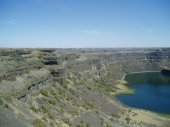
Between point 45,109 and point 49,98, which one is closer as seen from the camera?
point 45,109

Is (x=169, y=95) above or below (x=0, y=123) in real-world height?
below

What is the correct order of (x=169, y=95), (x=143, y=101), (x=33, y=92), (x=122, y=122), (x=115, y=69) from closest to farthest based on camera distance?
1. (x=33, y=92)
2. (x=122, y=122)
3. (x=143, y=101)
4. (x=169, y=95)
5. (x=115, y=69)

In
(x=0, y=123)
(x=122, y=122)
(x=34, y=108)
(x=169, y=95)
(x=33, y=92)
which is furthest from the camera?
(x=169, y=95)

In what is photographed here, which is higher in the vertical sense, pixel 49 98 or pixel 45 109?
pixel 49 98

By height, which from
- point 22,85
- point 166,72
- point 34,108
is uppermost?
point 22,85

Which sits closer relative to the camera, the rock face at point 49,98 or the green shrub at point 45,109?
the rock face at point 49,98

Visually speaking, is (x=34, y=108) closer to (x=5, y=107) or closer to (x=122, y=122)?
(x=5, y=107)

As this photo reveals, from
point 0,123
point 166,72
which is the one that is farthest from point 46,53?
point 166,72

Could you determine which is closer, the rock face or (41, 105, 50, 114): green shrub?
the rock face

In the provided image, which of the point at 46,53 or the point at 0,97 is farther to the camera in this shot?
the point at 46,53
